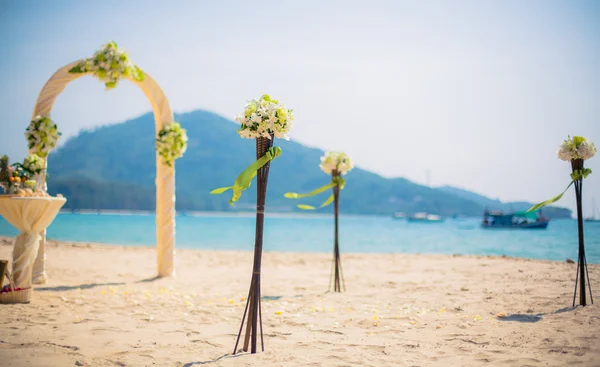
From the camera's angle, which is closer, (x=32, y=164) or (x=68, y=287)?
(x=32, y=164)

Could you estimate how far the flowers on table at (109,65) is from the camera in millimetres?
7965

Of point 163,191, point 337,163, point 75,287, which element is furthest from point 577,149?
point 75,287

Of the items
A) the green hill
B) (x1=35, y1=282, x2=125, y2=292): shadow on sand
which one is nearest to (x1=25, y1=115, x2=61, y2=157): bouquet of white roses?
(x1=35, y1=282, x2=125, y2=292): shadow on sand

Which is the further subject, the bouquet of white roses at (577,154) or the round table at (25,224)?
the round table at (25,224)

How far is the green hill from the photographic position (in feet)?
350

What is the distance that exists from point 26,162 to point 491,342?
7.04m

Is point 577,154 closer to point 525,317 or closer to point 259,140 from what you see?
point 525,317

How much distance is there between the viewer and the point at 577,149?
614cm

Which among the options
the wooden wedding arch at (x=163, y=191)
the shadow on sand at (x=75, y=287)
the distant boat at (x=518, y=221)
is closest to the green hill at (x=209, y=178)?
the distant boat at (x=518, y=221)

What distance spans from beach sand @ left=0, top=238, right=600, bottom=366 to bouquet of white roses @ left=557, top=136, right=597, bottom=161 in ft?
6.61

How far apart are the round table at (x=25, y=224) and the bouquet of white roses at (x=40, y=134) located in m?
1.93

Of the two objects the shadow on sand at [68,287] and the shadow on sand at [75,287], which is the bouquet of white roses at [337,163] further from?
the shadow on sand at [68,287]

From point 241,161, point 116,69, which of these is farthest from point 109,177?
point 116,69

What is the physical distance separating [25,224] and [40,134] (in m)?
2.26
